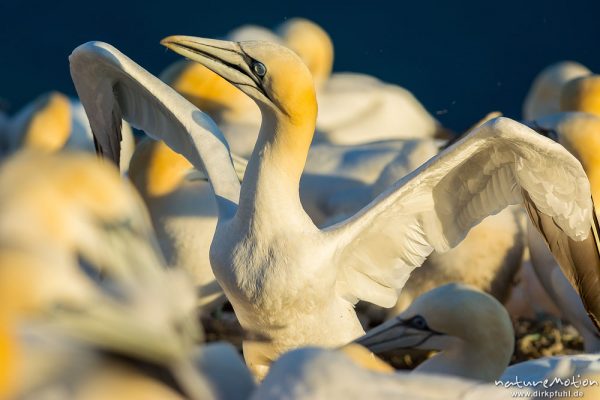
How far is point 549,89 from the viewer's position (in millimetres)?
7113

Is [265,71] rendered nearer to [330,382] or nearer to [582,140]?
[330,382]

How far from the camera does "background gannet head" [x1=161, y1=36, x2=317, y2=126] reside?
376 centimetres

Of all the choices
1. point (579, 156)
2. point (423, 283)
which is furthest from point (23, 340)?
point (579, 156)

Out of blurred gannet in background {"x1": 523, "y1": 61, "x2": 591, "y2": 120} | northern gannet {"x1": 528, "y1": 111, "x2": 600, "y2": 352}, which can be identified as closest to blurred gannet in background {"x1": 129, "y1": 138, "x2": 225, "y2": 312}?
northern gannet {"x1": 528, "y1": 111, "x2": 600, "y2": 352}

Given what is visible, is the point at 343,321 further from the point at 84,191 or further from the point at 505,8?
the point at 505,8

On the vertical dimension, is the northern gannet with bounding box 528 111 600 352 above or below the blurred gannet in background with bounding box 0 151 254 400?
below

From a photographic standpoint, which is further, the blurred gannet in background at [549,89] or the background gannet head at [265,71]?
the blurred gannet in background at [549,89]

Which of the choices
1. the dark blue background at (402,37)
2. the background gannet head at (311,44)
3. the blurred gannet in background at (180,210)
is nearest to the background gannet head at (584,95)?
the background gannet head at (311,44)

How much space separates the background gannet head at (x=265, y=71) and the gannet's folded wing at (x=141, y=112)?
33cm

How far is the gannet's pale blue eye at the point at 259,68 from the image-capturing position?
3777mm

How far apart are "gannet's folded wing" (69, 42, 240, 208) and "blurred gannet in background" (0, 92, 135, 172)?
1021 millimetres

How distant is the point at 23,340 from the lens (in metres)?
1.69

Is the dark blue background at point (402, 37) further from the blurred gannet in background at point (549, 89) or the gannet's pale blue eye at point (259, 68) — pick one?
the gannet's pale blue eye at point (259, 68)

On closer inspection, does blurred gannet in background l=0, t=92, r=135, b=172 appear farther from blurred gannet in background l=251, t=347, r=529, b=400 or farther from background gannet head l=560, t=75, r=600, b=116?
blurred gannet in background l=251, t=347, r=529, b=400
